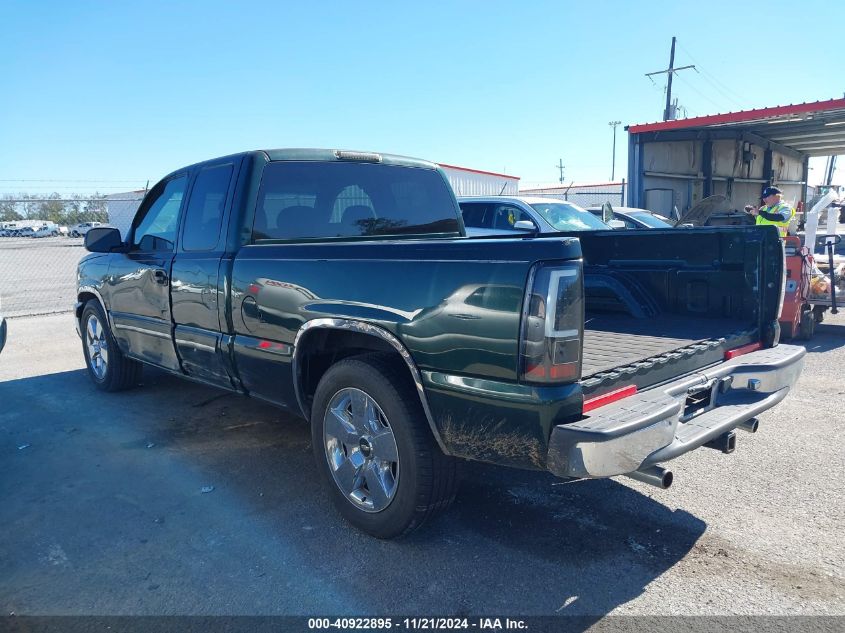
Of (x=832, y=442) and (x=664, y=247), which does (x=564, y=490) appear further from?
(x=832, y=442)

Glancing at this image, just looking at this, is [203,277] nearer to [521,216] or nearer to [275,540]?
[275,540]

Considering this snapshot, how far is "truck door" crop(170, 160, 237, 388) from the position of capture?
404 centimetres

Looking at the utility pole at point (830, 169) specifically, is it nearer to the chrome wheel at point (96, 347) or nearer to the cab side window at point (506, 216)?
the cab side window at point (506, 216)

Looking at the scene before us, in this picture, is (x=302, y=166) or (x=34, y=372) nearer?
(x=302, y=166)

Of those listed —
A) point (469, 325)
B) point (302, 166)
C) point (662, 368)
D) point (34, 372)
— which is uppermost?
point (302, 166)

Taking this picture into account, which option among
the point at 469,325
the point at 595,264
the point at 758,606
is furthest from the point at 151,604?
the point at 595,264

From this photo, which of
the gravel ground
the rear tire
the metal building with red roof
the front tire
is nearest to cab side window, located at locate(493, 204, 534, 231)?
the gravel ground

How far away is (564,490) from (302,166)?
8.68 feet

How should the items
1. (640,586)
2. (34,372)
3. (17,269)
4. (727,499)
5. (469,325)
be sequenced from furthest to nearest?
(17,269)
(34,372)
(727,499)
(640,586)
(469,325)

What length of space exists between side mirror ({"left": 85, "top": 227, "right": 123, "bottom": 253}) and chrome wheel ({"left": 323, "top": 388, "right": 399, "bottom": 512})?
115 inches

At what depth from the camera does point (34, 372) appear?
23.1ft

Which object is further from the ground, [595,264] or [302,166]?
[302,166]

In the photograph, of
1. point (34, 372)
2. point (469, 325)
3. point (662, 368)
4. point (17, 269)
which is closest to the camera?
point (469, 325)

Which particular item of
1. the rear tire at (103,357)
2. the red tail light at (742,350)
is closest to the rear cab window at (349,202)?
the red tail light at (742,350)
